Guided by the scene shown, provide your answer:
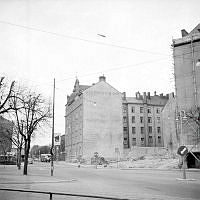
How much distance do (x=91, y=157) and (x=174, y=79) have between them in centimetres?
2789

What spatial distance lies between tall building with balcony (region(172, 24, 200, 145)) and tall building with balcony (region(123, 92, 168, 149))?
39.4 m

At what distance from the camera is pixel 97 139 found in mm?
69062

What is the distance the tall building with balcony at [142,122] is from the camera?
8400 cm

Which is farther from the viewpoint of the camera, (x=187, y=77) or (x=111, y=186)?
(x=187, y=77)

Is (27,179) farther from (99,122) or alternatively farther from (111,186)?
(99,122)

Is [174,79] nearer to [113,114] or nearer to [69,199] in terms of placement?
[113,114]

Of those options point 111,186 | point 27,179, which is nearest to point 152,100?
point 27,179

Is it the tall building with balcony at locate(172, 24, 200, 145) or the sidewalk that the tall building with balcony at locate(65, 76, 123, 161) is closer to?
the tall building with balcony at locate(172, 24, 200, 145)

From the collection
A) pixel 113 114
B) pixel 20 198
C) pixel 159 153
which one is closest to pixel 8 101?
pixel 20 198

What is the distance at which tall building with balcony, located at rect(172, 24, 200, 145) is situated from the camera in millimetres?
43656

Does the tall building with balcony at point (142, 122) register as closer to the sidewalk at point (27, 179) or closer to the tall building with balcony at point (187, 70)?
the tall building with balcony at point (187, 70)

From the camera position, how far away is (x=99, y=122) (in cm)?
7088

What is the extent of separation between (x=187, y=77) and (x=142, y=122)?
42297 millimetres

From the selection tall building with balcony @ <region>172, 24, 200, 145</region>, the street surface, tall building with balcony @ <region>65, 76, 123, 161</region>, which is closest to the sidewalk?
the street surface
